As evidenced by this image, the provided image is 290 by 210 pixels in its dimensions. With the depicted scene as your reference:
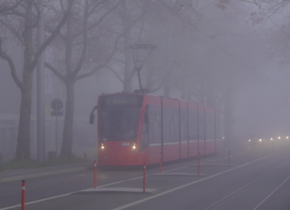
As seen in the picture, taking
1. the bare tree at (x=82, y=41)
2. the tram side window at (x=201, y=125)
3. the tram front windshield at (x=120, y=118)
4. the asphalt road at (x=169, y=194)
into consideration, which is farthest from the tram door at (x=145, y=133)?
the tram side window at (x=201, y=125)

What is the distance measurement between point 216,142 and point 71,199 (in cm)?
2328

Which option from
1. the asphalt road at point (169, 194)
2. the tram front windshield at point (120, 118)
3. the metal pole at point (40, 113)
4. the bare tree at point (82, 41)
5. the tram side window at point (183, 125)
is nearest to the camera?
the asphalt road at point (169, 194)

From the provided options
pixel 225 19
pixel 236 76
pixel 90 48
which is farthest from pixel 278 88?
pixel 90 48

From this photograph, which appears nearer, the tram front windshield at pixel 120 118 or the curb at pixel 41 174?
the curb at pixel 41 174

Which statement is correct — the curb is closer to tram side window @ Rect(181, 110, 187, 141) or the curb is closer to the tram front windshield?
the tram front windshield

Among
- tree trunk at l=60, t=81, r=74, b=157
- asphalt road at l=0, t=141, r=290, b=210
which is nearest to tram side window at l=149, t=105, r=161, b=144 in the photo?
asphalt road at l=0, t=141, r=290, b=210

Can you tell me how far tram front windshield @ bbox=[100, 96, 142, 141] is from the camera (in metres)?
20.7

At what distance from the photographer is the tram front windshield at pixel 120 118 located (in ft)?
67.8

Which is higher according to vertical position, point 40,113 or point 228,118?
point 228,118

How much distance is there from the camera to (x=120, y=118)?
826 inches

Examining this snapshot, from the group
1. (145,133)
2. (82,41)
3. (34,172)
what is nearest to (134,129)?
(145,133)

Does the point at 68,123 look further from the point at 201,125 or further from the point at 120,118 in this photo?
the point at 201,125

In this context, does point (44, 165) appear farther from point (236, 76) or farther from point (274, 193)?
point (236, 76)

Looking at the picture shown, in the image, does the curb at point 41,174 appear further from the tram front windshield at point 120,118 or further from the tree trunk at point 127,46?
the tree trunk at point 127,46
